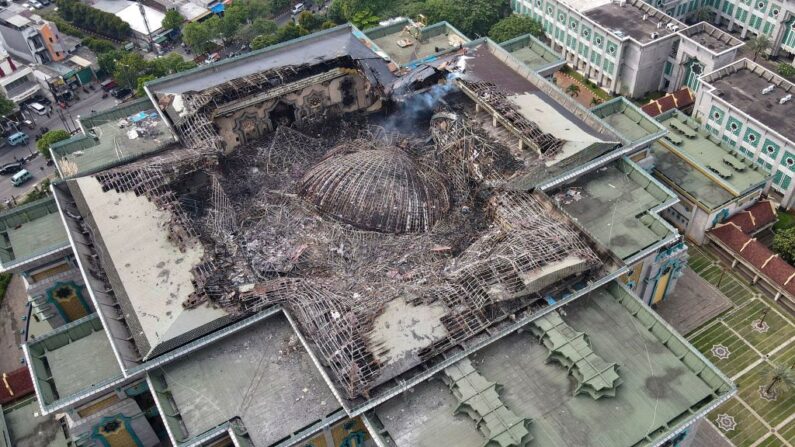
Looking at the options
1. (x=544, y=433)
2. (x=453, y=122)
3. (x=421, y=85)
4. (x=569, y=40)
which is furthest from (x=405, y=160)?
(x=569, y=40)

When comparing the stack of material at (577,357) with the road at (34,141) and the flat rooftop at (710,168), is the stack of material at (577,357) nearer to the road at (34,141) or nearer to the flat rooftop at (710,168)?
the flat rooftop at (710,168)

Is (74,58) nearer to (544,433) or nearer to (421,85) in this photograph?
(421,85)

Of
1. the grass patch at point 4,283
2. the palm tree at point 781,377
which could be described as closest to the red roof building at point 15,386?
the grass patch at point 4,283

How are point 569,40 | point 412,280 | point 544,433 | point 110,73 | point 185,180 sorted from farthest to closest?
point 110,73 → point 569,40 → point 185,180 → point 412,280 → point 544,433

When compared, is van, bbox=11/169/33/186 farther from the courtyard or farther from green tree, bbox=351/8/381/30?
the courtyard

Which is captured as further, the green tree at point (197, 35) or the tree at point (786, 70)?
the green tree at point (197, 35)
